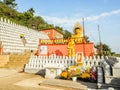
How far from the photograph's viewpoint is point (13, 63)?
15.3 metres

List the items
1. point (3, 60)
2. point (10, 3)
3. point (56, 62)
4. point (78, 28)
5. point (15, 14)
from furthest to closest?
point (10, 3)
point (15, 14)
point (78, 28)
point (3, 60)
point (56, 62)

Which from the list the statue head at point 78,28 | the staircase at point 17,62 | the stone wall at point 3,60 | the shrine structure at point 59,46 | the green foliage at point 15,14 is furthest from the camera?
the green foliage at point 15,14

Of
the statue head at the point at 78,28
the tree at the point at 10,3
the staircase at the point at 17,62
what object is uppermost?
the tree at the point at 10,3

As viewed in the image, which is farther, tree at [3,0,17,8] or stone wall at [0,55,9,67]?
tree at [3,0,17,8]

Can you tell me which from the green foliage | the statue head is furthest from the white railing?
the green foliage

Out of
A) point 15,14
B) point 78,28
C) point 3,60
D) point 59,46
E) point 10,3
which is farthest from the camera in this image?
point 10,3

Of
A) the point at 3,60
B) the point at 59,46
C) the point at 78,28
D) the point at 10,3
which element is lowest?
the point at 3,60

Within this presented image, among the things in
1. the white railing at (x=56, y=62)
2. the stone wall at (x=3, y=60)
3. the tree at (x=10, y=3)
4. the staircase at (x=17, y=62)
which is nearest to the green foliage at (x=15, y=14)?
the tree at (x=10, y=3)

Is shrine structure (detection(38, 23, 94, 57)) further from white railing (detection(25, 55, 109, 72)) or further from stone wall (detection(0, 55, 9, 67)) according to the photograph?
white railing (detection(25, 55, 109, 72))

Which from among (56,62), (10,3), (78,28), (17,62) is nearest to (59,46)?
(78,28)

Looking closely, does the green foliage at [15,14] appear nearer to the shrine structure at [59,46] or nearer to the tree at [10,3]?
the tree at [10,3]

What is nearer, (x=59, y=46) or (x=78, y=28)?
(x=59, y=46)

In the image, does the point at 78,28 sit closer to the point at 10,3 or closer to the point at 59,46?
the point at 59,46

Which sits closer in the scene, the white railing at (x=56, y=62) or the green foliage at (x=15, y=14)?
the white railing at (x=56, y=62)
